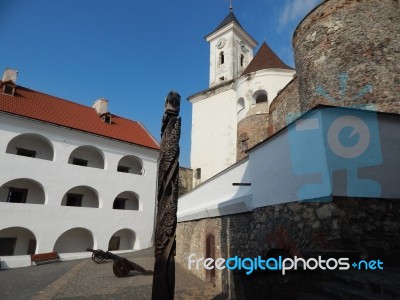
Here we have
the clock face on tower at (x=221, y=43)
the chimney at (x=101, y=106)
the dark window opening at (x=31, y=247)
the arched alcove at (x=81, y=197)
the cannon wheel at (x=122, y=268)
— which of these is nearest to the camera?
the cannon wheel at (x=122, y=268)

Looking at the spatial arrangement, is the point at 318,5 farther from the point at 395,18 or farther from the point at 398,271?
the point at 398,271

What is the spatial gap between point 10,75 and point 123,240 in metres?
13.0

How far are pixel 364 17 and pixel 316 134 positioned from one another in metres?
6.16

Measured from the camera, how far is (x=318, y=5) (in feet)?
30.3

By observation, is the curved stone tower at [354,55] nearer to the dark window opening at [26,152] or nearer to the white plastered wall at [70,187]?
the white plastered wall at [70,187]

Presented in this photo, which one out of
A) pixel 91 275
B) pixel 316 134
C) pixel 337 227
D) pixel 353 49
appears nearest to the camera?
pixel 337 227

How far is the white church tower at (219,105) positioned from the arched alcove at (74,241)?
27.1 ft

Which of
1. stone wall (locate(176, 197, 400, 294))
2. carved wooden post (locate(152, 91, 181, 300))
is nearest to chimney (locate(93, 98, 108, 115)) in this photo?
stone wall (locate(176, 197, 400, 294))

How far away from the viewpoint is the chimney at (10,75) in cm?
1715

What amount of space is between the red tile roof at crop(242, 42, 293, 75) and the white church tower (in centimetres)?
245

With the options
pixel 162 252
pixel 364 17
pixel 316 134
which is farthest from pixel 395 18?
pixel 162 252

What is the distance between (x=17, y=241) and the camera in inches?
603

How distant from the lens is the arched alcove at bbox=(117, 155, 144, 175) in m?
20.3

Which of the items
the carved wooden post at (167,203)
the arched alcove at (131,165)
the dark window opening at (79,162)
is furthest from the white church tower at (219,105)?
the carved wooden post at (167,203)
